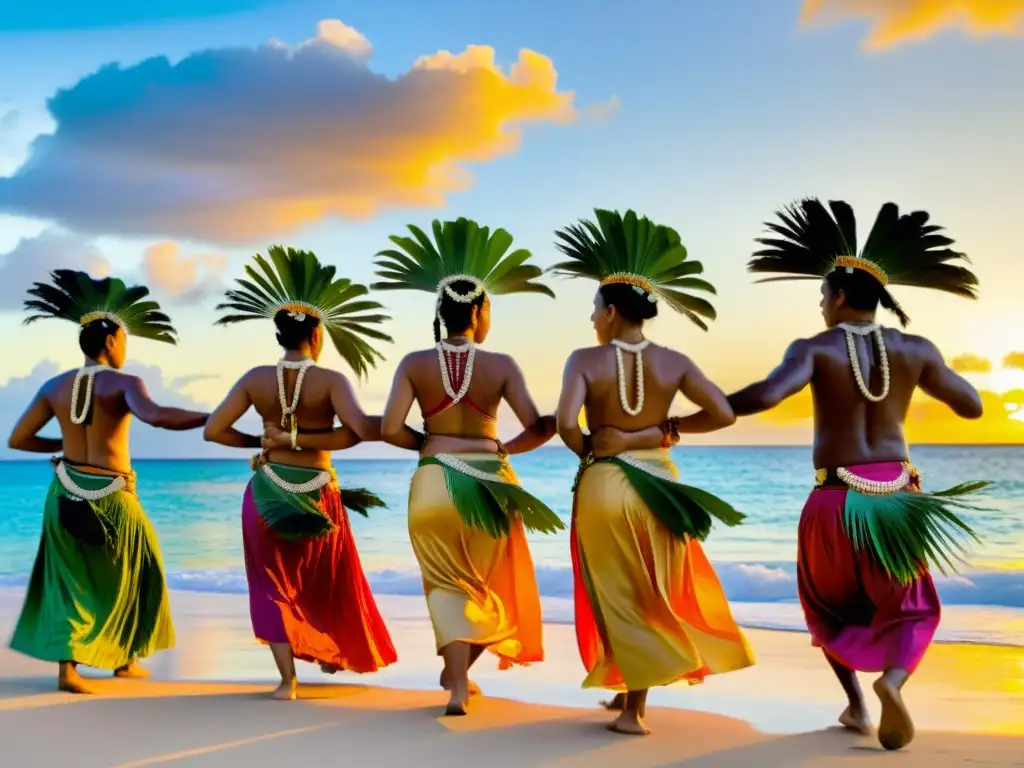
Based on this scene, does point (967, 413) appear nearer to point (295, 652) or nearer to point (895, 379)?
point (895, 379)

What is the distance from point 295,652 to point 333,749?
965 mm

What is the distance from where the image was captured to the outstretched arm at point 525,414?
4816mm

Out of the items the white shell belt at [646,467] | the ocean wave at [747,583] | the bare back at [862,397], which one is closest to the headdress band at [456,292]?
the white shell belt at [646,467]

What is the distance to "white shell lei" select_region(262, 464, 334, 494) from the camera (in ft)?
16.9

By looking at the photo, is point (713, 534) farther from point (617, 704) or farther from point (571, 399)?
point (571, 399)

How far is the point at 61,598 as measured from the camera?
5465 mm

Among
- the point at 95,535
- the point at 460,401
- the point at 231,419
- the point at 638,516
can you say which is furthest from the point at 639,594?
the point at 95,535

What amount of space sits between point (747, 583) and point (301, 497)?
8404 mm

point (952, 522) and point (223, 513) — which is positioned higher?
point (952, 522)

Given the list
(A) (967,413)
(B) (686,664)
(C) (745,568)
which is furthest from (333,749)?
(C) (745,568)

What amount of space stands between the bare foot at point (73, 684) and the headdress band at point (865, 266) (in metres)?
3.82

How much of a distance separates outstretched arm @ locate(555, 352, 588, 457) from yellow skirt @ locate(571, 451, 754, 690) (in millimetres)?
200

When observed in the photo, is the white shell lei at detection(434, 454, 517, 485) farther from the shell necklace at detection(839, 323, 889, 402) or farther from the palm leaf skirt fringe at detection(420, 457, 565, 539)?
the shell necklace at detection(839, 323, 889, 402)

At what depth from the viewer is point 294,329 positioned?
208 inches
